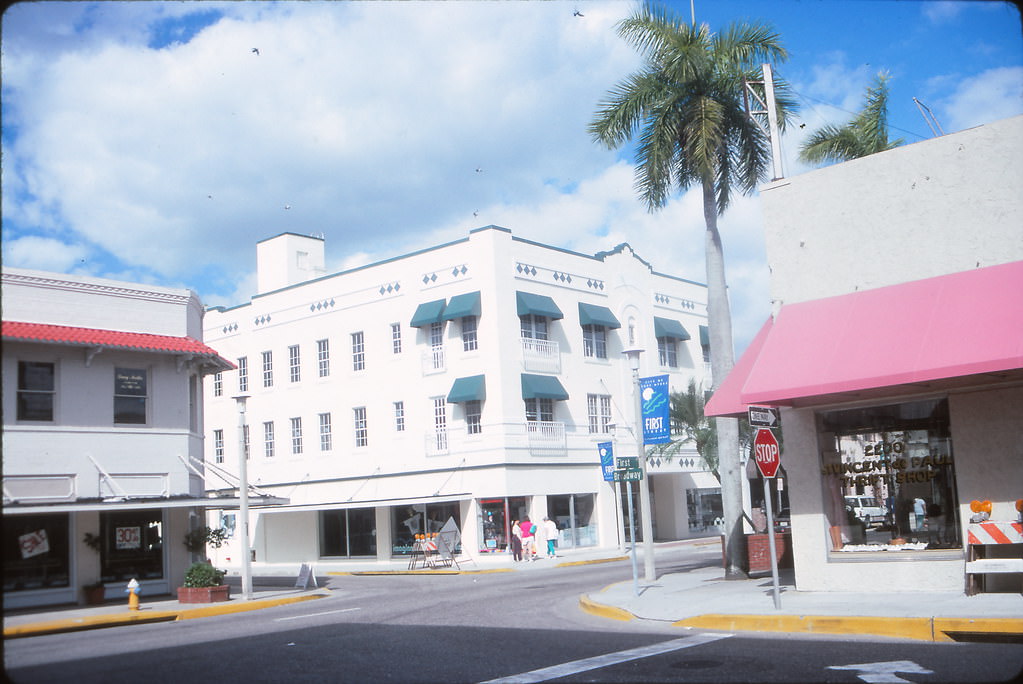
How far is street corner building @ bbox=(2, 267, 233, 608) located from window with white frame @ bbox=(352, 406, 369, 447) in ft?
52.7

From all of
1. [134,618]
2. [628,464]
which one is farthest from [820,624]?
[134,618]

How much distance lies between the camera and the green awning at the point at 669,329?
44000 millimetres

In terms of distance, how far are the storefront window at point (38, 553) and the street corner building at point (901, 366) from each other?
567 inches

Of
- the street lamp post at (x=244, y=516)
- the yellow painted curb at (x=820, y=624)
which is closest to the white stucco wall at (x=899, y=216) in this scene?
the yellow painted curb at (x=820, y=624)

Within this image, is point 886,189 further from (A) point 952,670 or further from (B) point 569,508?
(B) point 569,508

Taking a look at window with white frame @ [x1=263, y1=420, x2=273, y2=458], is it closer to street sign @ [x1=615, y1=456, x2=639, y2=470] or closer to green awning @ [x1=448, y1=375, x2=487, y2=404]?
green awning @ [x1=448, y1=375, x2=487, y2=404]

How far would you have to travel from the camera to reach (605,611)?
15.9 meters

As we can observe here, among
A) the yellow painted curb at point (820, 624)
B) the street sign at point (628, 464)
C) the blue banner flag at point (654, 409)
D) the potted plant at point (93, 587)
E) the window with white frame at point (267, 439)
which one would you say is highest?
the window with white frame at point (267, 439)

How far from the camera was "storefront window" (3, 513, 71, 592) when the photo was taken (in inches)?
771

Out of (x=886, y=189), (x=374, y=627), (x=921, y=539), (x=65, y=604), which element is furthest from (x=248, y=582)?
(x=886, y=189)

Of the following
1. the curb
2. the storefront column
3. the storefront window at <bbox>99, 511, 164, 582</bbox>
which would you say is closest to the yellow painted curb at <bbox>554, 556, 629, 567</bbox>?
the storefront column

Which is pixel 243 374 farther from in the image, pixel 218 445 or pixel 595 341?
pixel 595 341

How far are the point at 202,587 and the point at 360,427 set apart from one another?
63.1 ft

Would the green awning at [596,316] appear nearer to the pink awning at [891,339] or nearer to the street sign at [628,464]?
the street sign at [628,464]
